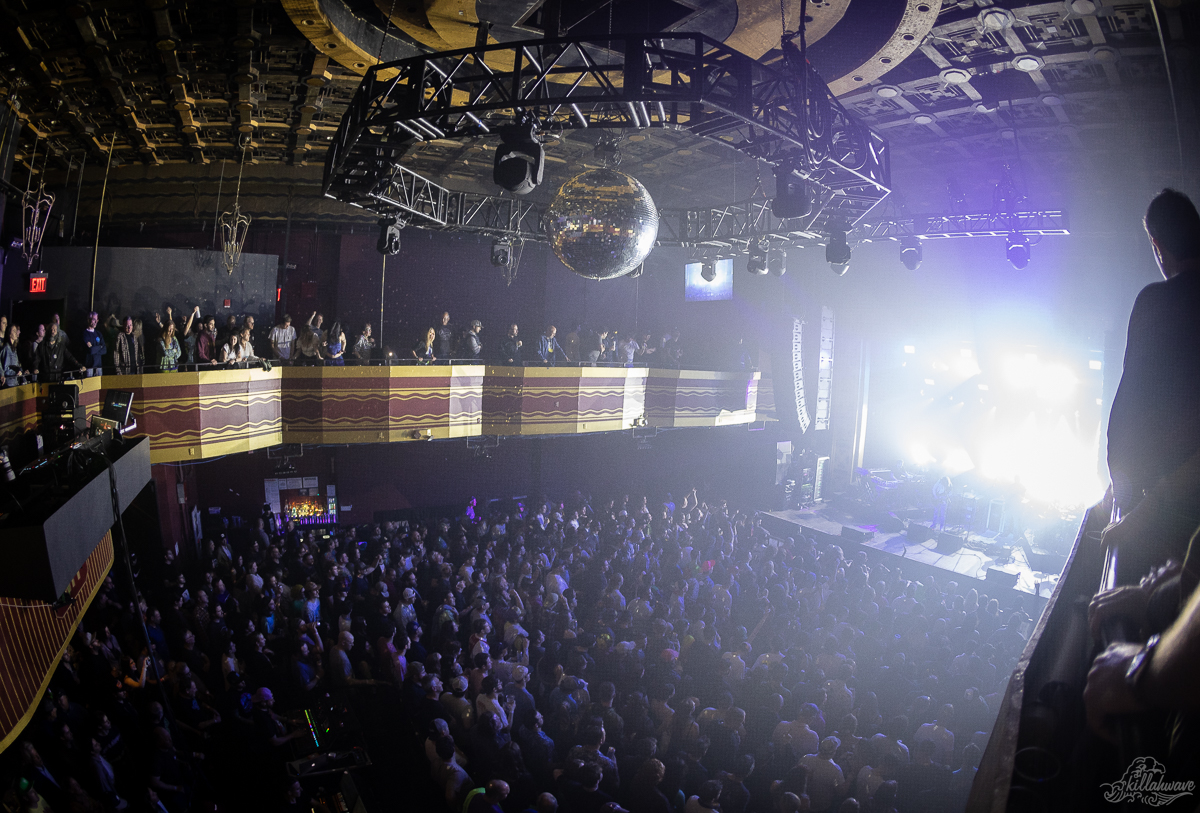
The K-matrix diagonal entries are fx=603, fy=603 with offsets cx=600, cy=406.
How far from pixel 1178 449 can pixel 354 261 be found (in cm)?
1491

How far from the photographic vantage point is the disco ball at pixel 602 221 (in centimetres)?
458

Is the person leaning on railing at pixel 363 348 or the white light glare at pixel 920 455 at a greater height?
the person leaning on railing at pixel 363 348

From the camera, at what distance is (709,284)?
1803 centimetres

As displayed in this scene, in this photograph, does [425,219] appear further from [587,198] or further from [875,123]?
[875,123]

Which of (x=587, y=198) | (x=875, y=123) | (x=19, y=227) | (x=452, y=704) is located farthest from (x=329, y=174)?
(x=875, y=123)

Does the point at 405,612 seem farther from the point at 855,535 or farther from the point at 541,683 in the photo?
the point at 855,535

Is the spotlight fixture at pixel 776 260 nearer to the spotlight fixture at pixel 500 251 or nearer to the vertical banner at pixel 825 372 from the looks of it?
the spotlight fixture at pixel 500 251

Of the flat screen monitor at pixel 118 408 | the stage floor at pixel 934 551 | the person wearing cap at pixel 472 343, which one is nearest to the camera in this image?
the flat screen monitor at pixel 118 408

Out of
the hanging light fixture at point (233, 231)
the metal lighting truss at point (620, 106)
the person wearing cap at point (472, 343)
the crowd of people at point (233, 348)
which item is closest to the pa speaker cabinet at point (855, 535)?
the crowd of people at point (233, 348)

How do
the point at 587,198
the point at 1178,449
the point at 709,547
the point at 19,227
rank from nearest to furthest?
the point at 1178,449, the point at 587,198, the point at 19,227, the point at 709,547

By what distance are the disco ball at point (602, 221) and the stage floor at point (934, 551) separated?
38.3 feet

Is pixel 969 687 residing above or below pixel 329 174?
below

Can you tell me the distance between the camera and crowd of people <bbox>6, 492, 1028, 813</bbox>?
16.1 ft

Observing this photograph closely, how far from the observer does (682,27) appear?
6477mm
